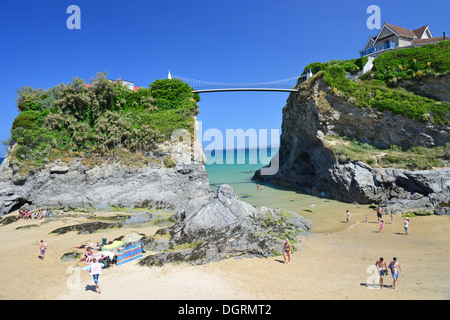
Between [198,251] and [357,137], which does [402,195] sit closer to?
[357,137]

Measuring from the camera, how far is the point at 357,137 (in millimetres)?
33969

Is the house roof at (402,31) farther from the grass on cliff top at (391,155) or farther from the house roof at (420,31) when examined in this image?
the grass on cliff top at (391,155)

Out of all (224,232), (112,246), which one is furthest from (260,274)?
(112,246)

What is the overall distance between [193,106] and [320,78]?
61.9ft

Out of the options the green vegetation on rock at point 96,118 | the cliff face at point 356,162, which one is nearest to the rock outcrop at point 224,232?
the cliff face at point 356,162

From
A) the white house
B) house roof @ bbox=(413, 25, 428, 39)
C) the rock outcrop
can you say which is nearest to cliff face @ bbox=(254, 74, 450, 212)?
the rock outcrop

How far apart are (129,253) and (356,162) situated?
2606 cm

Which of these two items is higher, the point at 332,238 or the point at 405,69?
the point at 405,69

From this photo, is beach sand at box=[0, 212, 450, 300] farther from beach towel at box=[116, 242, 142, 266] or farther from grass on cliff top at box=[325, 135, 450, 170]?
grass on cliff top at box=[325, 135, 450, 170]

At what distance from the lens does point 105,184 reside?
27234 mm

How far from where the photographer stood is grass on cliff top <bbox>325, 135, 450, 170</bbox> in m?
26.4

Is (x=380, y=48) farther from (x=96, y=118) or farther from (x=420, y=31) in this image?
(x=96, y=118)
